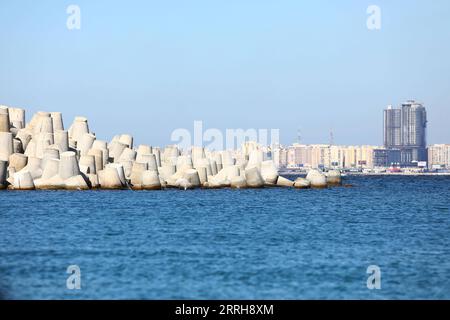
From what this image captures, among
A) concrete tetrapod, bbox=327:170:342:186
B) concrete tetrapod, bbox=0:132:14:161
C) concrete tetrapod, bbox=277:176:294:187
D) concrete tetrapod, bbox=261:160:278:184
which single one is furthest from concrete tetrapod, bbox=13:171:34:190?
concrete tetrapod, bbox=327:170:342:186

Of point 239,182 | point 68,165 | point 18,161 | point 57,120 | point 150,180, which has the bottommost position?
point 239,182

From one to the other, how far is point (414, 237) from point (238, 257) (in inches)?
374

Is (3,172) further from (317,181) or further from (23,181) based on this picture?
(317,181)

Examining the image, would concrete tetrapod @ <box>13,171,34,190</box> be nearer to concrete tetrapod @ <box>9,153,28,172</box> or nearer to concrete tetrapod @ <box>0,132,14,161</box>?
concrete tetrapod @ <box>9,153,28,172</box>

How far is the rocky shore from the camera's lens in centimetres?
6506

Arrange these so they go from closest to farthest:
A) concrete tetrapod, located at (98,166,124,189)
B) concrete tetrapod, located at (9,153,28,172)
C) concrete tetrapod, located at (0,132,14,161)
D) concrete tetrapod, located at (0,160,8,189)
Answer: concrete tetrapod, located at (0,160,8,189) < concrete tetrapod, located at (9,153,28,172) < concrete tetrapod, located at (0,132,14,161) < concrete tetrapod, located at (98,166,124,189)

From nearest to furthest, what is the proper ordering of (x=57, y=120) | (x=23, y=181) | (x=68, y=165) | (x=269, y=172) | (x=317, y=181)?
(x=68, y=165), (x=23, y=181), (x=57, y=120), (x=269, y=172), (x=317, y=181)

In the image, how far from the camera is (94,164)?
69.7 m

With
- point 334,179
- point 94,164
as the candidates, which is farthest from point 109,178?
point 334,179

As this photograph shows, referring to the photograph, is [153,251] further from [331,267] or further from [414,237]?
[414,237]

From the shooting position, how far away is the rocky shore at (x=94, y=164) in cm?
6506

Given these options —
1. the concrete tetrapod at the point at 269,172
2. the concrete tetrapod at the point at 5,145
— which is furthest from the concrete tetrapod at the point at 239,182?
the concrete tetrapod at the point at 5,145

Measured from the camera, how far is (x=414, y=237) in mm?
34219
